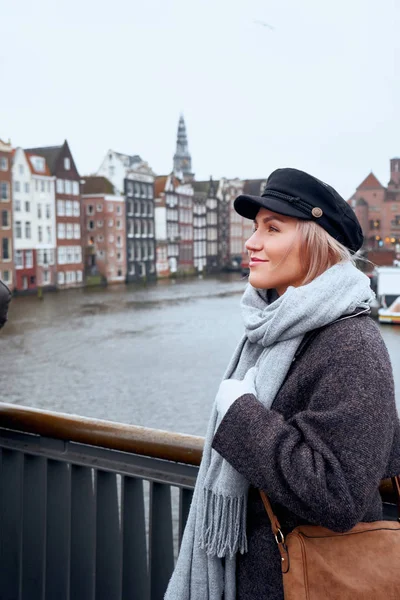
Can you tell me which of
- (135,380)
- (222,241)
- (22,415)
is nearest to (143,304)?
(135,380)

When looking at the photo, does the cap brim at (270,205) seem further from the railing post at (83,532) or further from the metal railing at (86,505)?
the railing post at (83,532)

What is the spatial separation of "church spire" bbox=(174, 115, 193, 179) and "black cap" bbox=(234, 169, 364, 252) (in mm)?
76480

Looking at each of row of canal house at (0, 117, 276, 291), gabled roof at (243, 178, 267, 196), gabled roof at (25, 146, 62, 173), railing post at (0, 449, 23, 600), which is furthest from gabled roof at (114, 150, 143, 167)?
railing post at (0, 449, 23, 600)

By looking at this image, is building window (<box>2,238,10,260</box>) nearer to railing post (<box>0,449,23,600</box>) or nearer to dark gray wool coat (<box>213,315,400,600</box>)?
railing post (<box>0,449,23,600</box>)

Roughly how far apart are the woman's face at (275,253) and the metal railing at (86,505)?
44 centimetres

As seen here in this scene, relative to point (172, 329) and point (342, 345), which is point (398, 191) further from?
point (342, 345)

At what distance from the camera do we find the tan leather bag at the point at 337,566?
1.09 meters

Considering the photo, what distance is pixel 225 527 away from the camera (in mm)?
1181

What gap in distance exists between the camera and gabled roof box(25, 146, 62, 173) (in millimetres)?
37969

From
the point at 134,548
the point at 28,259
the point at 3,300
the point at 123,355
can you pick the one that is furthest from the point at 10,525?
the point at 28,259

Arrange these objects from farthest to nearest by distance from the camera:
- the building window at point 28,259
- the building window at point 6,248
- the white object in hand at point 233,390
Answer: the building window at point 28,259, the building window at point 6,248, the white object in hand at point 233,390

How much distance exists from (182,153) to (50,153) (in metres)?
42.0

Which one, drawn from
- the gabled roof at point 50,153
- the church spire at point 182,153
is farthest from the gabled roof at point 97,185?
the church spire at point 182,153

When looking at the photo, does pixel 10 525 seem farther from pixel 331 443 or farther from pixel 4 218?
pixel 4 218
